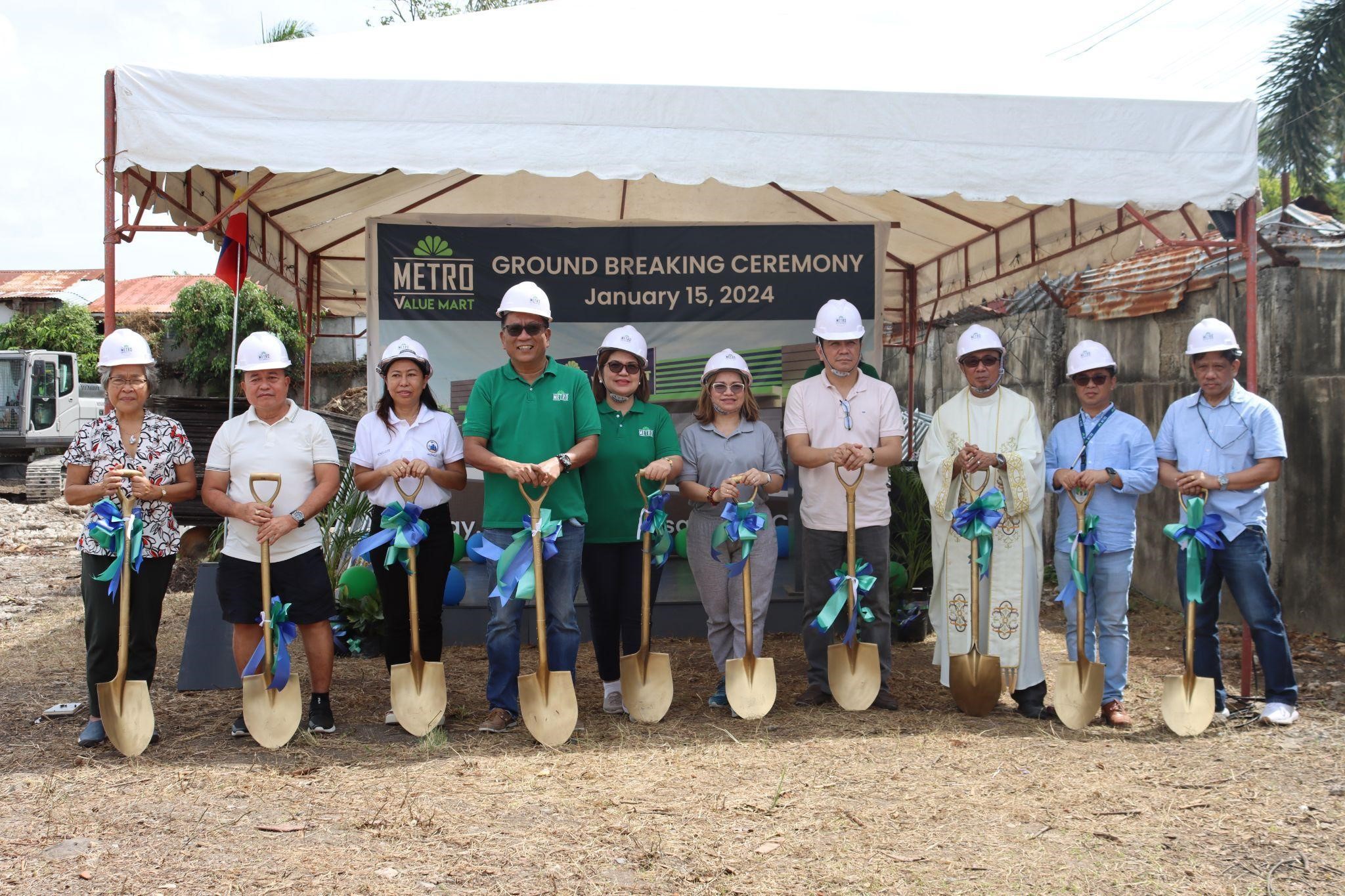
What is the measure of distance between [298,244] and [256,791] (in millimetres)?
5662

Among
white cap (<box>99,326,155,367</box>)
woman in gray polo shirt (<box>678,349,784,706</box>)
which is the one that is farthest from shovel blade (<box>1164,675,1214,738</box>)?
white cap (<box>99,326,155,367</box>)

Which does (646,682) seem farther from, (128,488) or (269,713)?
(128,488)

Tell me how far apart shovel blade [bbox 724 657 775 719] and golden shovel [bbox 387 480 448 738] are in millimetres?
1188

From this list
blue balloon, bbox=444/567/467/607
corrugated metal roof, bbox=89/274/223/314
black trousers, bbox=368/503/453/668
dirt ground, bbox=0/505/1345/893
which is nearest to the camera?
dirt ground, bbox=0/505/1345/893

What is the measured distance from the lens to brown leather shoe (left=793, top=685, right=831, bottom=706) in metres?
5.00

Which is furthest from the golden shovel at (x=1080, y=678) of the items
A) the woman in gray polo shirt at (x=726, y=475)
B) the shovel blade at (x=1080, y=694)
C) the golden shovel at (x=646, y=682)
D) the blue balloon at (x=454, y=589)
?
the blue balloon at (x=454, y=589)

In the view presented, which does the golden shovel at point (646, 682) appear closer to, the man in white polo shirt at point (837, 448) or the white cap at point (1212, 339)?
the man in white polo shirt at point (837, 448)

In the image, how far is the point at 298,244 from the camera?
849cm

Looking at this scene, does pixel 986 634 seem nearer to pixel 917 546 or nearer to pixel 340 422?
pixel 917 546

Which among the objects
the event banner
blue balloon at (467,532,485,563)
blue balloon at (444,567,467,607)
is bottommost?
blue balloon at (444,567,467,607)

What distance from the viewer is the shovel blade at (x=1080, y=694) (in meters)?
4.57

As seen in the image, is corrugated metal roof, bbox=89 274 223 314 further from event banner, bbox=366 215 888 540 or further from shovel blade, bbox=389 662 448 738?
shovel blade, bbox=389 662 448 738

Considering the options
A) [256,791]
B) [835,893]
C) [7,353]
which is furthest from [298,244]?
[7,353]

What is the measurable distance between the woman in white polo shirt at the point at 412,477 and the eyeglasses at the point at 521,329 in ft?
Answer: 1.34
